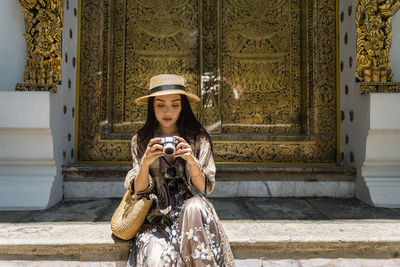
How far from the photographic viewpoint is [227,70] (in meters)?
3.86

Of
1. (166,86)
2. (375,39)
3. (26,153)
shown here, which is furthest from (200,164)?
(375,39)

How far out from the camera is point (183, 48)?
385 centimetres

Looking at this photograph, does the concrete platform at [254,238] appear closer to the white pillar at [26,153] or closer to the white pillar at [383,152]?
the white pillar at [26,153]

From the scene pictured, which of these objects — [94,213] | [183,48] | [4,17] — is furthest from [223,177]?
[4,17]

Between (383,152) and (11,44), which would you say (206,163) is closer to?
(383,152)

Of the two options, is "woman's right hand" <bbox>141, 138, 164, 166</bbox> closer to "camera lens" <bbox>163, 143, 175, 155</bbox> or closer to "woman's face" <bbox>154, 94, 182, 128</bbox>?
"camera lens" <bbox>163, 143, 175, 155</bbox>

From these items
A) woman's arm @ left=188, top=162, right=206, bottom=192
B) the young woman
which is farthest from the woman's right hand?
woman's arm @ left=188, top=162, right=206, bottom=192

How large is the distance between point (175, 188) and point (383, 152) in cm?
238

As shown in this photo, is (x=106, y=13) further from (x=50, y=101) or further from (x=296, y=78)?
(x=296, y=78)

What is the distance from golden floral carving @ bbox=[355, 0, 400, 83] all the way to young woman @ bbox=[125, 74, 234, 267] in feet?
7.18

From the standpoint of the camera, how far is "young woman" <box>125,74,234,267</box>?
1611mm

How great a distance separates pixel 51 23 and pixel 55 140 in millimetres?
1191

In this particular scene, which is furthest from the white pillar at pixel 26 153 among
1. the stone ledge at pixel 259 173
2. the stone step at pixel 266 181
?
the stone step at pixel 266 181

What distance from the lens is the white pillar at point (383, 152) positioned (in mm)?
2953
